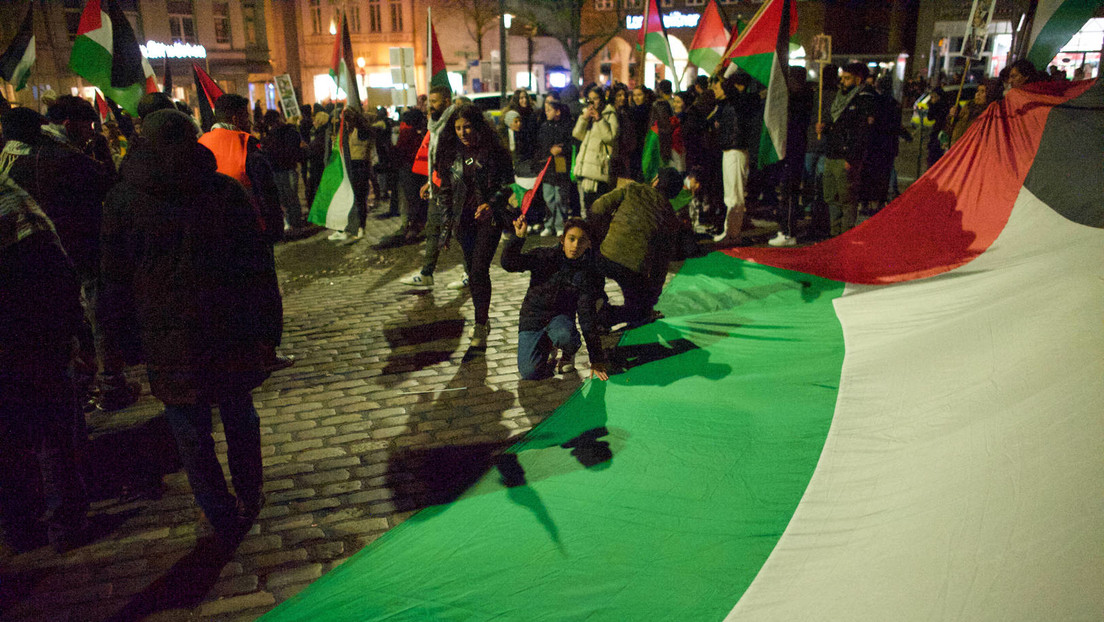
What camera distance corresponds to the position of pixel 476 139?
6594 mm

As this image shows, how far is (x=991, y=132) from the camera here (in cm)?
632

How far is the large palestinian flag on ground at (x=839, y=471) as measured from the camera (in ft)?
8.09

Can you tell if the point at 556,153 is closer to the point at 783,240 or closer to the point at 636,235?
the point at 783,240

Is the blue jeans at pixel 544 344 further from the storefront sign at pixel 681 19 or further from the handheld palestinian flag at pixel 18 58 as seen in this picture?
the storefront sign at pixel 681 19

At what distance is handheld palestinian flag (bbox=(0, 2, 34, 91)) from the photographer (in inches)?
389

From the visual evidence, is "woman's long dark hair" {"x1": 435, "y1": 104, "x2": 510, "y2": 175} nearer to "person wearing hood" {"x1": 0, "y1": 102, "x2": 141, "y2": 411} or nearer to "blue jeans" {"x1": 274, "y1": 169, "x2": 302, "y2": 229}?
"person wearing hood" {"x1": 0, "y1": 102, "x2": 141, "y2": 411}

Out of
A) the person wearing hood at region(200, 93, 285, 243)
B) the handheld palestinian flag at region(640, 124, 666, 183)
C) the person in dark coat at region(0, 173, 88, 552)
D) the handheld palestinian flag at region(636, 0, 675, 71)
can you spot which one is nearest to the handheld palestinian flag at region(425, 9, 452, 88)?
the handheld palestinian flag at region(640, 124, 666, 183)

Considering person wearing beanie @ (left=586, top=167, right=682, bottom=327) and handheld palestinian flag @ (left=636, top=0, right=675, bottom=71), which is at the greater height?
handheld palestinian flag @ (left=636, top=0, right=675, bottom=71)

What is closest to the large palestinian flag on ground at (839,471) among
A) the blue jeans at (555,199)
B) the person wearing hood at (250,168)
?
the person wearing hood at (250,168)

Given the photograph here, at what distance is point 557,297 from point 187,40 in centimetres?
4533

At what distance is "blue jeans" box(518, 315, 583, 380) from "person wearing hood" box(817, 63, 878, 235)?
192 inches

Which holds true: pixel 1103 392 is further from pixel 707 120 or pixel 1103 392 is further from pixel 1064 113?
pixel 707 120

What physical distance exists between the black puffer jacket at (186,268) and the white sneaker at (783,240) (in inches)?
313

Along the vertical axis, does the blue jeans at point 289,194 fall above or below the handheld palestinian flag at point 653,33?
below
